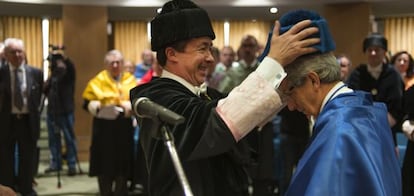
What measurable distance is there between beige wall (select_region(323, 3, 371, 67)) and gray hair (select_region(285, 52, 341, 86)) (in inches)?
258

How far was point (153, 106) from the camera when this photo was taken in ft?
3.91

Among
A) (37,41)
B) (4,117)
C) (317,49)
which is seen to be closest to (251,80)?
(317,49)

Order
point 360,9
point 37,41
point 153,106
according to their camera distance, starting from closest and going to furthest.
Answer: point 153,106 → point 360,9 → point 37,41

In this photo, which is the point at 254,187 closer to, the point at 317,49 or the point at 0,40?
the point at 317,49

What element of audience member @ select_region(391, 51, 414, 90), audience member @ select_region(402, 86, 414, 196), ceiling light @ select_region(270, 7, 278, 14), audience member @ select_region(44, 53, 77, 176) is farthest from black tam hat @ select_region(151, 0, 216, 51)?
ceiling light @ select_region(270, 7, 278, 14)

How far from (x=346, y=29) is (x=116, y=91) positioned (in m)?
4.30

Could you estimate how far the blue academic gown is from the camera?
1.37m

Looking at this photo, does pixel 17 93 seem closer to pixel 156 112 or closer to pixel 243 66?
pixel 243 66

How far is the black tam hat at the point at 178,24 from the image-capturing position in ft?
5.10

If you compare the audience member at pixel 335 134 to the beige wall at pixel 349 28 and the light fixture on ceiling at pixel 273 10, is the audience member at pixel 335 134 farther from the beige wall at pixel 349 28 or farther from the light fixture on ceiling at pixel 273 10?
the beige wall at pixel 349 28

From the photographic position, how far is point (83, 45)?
7930 mm

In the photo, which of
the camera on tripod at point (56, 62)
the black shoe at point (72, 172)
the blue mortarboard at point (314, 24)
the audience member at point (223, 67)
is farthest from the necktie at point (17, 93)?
the blue mortarboard at point (314, 24)

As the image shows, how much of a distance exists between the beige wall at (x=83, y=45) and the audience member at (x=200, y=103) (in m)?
6.41

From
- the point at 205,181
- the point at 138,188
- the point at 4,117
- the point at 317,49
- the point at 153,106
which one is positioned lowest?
the point at 138,188
